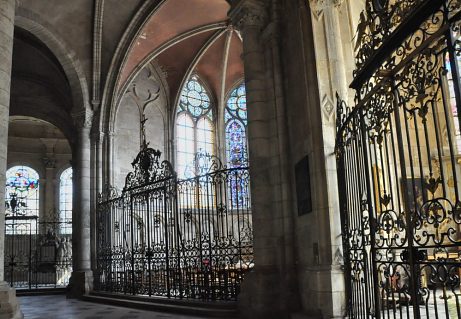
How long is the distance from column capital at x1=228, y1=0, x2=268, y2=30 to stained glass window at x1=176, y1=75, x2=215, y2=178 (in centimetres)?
1353

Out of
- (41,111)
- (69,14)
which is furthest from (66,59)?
(41,111)

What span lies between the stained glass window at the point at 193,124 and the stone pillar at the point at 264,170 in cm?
1348

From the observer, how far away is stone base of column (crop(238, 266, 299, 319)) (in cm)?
872

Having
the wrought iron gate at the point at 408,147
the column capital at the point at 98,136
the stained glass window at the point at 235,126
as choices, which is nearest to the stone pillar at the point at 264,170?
the wrought iron gate at the point at 408,147

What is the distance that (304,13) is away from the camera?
27.1ft

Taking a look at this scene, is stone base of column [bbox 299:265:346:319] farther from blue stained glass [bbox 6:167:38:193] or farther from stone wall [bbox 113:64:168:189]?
blue stained glass [bbox 6:167:38:193]

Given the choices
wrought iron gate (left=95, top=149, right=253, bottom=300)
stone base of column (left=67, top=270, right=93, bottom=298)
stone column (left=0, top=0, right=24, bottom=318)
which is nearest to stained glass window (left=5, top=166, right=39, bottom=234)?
stone base of column (left=67, top=270, right=93, bottom=298)

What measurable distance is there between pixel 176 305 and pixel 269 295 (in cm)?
310

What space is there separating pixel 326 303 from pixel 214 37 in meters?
16.7

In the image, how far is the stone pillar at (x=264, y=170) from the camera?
29.2 ft

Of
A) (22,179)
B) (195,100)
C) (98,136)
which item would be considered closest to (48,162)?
(22,179)

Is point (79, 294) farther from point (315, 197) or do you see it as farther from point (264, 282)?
point (315, 197)

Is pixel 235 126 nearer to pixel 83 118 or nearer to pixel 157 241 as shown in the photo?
pixel 83 118

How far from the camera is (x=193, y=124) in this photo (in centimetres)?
2414
